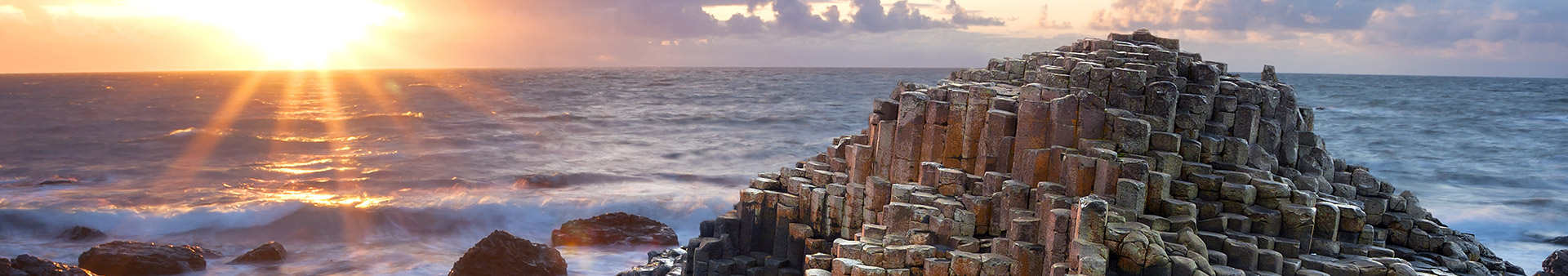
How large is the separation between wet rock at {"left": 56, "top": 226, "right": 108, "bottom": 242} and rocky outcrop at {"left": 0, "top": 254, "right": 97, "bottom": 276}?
48.7 feet

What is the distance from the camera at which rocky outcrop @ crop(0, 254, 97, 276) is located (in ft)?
66.9

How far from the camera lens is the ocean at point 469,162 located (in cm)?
3662

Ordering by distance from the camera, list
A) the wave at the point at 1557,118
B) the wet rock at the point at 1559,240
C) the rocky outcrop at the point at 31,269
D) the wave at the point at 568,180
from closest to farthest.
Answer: the rocky outcrop at the point at 31,269, the wet rock at the point at 1559,240, the wave at the point at 568,180, the wave at the point at 1557,118

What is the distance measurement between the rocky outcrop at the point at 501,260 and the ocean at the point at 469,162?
10.4 feet

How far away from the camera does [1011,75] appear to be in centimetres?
1834

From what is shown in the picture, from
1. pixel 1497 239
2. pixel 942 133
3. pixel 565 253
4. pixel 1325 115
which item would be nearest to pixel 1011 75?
pixel 942 133

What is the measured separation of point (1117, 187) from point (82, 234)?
33796 mm

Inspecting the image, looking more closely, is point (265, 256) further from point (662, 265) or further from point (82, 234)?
point (662, 265)

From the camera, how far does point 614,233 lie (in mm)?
30969

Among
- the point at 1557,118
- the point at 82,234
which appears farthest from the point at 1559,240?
the point at 1557,118

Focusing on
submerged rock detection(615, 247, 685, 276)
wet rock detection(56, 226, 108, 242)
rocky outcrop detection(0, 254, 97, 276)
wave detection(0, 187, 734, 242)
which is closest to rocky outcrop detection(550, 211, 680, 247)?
submerged rock detection(615, 247, 685, 276)

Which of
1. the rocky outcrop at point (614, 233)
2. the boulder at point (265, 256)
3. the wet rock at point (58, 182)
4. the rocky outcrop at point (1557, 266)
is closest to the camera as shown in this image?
the rocky outcrop at point (1557, 266)

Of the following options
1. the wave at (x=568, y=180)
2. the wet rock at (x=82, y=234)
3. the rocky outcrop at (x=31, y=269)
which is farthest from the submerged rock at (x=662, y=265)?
the wave at (x=568, y=180)

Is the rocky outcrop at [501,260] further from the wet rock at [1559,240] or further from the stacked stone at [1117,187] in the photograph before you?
the wet rock at [1559,240]
